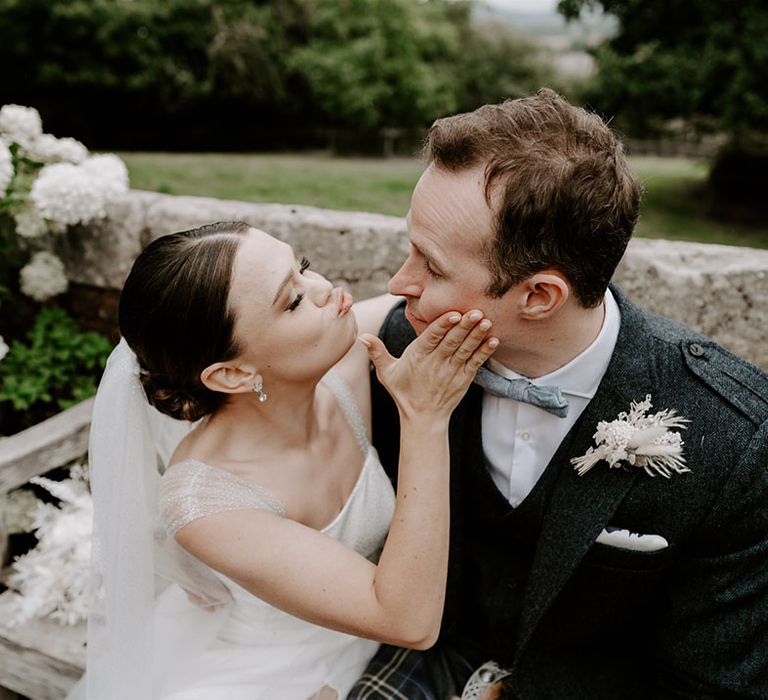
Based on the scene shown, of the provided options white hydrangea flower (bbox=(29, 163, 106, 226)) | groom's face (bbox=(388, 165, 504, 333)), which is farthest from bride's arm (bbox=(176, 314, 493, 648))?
white hydrangea flower (bbox=(29, 163, 106, 226))

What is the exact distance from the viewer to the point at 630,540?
1808mm

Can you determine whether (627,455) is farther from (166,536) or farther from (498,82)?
(498,82)

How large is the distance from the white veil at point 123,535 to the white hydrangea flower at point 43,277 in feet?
4.35

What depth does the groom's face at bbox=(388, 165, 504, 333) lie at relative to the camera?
5.65 feet

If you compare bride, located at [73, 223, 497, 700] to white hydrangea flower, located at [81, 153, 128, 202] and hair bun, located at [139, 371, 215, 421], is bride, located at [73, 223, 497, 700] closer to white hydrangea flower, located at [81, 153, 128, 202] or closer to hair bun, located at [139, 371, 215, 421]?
hair bun, located at [139, 371, 215, 421]

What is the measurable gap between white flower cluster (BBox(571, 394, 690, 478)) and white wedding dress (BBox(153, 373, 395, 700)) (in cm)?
69

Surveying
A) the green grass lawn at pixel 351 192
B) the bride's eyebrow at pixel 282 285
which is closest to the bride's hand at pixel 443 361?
the bride's eyebrow at pixel 282 285

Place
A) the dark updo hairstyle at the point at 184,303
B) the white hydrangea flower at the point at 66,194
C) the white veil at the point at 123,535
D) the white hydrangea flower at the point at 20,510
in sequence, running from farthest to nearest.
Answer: the white hydrangea flower at the point at 66,194
the white hydrangea flower at the point at 20,510
the white veil at the point at 123,535
the dark updo hairstyle at the point at 184,303

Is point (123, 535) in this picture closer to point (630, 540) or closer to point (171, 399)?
point (171, 399)

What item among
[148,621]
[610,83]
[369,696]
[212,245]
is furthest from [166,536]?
[610,83]

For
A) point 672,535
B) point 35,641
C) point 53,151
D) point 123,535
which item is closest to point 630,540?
point 672,535

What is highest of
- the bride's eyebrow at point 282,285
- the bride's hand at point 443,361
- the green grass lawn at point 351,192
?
the bride's eyebrow at point 282,285

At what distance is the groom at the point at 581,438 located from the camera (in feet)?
5.60

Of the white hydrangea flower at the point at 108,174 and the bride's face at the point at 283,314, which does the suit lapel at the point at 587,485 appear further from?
the white hydrangea flower at the point at 108,174
